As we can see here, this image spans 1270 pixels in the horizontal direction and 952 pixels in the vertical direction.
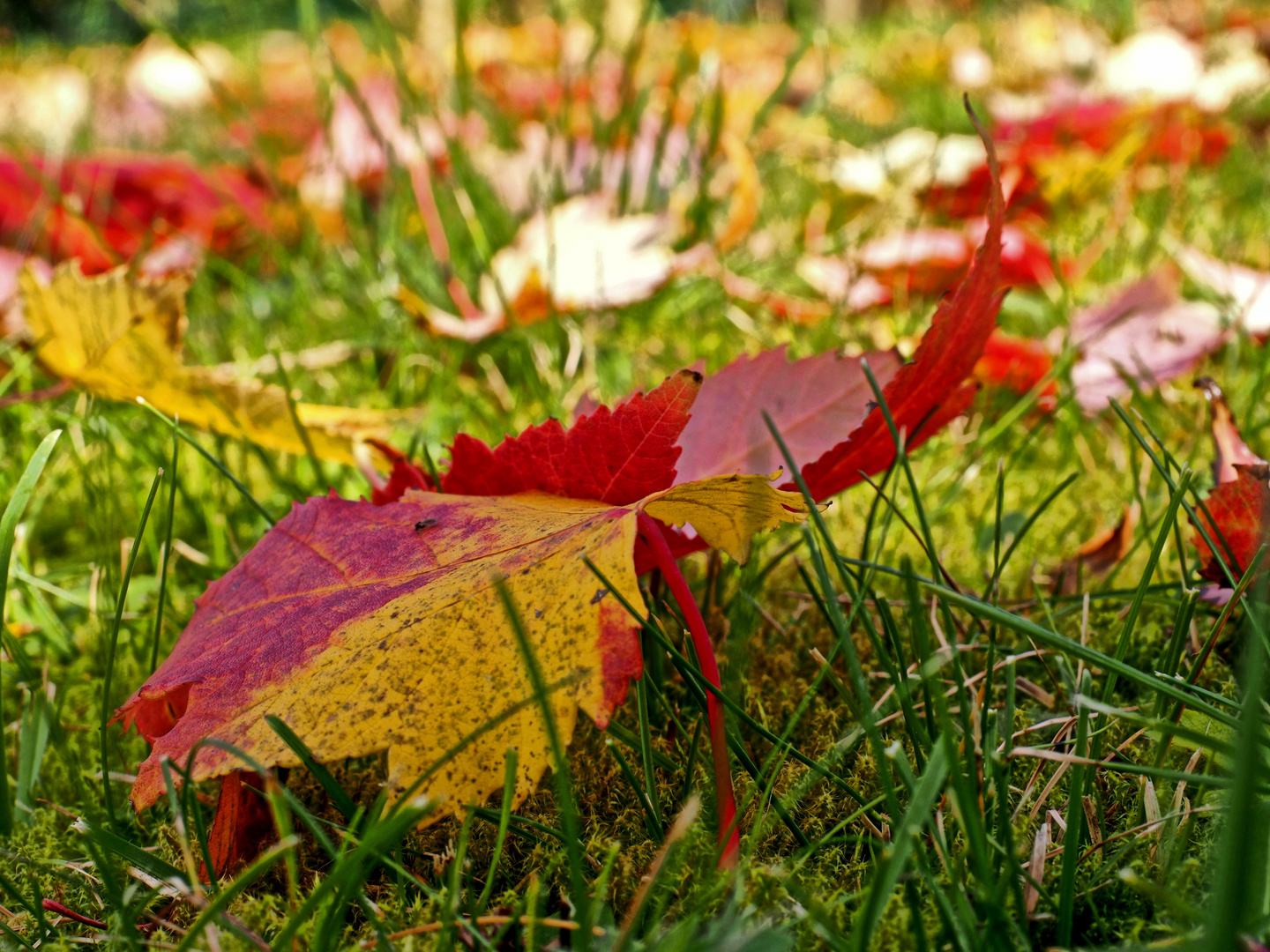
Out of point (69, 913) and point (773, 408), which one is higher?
point (773, 408)

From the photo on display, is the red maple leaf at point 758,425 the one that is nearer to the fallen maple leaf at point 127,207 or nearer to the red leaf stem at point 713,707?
the red leaf stem at point 713,707

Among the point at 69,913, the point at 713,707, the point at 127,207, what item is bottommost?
the point at 69,913

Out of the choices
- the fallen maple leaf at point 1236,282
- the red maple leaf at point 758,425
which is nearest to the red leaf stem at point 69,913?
the red maple leaf at point 758,425

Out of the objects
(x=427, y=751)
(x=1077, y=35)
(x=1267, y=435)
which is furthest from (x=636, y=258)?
(x=1077, y=35)

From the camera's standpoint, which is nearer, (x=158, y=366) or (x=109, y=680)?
(x=109, y=680)

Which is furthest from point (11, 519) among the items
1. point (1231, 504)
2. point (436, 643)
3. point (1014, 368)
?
point (1014, 368)

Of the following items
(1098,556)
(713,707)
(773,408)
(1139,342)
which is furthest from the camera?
(1139,342)

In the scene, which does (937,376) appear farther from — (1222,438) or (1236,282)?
(1236,282)
